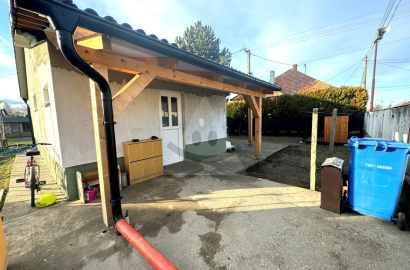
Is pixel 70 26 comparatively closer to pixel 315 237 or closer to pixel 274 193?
pixel 315 237

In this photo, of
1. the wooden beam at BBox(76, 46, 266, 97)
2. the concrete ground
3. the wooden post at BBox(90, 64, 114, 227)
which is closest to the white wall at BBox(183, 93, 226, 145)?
the wooden beam at BBox(76, 46, 266, 97)

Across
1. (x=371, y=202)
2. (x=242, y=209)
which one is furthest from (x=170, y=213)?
(x=371, y=202)

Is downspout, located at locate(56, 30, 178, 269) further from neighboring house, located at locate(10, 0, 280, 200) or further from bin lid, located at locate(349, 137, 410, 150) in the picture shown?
bin lid, located at locate(349, 137, 410, 150)

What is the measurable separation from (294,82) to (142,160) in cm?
2108

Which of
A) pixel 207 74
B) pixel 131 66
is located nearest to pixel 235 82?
pixel 207 74

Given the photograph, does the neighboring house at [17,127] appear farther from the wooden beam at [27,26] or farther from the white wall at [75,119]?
the wooden beam at [27,26]

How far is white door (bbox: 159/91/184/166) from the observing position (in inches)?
206

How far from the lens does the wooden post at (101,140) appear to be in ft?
7.37

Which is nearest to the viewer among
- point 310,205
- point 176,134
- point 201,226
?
point 201,226

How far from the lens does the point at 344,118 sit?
29.6 feet

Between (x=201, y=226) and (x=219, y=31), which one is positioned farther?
(x=219, y=31)

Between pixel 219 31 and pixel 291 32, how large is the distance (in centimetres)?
801

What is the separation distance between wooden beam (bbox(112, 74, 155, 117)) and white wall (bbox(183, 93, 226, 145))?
3.18 meters

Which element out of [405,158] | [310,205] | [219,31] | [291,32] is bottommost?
[310,205]
